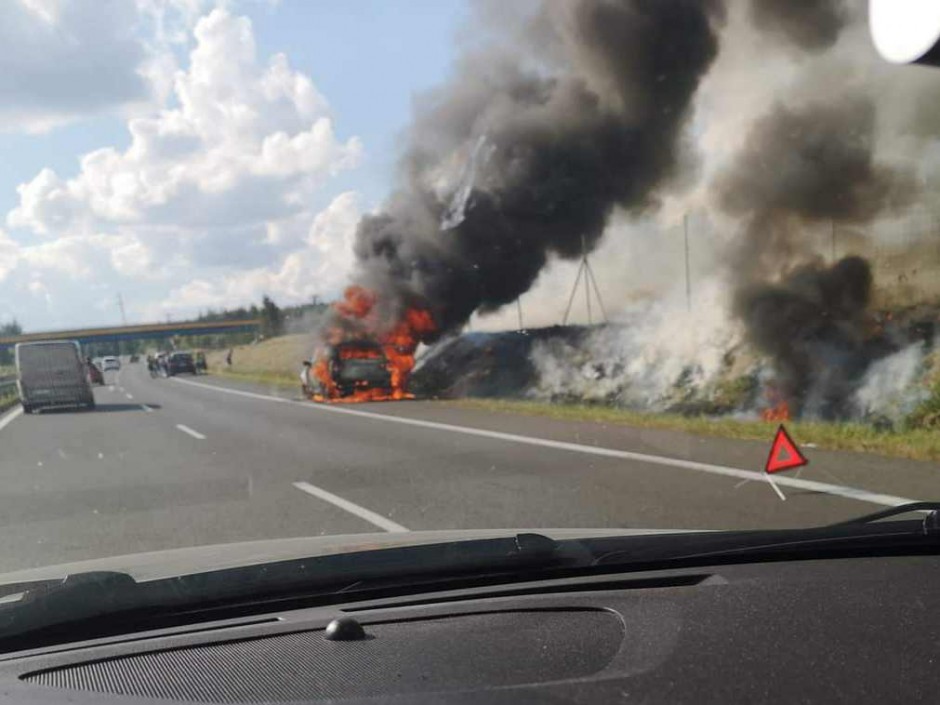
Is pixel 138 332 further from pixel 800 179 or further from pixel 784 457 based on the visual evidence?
pixel 784 457

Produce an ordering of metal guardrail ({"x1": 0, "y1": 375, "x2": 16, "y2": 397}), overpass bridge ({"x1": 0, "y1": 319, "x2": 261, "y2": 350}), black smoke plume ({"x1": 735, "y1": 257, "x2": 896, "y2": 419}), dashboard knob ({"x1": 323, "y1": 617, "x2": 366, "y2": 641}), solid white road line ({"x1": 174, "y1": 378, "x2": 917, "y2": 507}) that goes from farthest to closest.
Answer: metal guardrail ({"x1": 0, "y1": 375, "x2": 16, "y2": 397})
overpass bridge ({"x1": 0, "y1": 319, "x2": 261, "y2": 350})
black smoke plume ({"x1": 735, "y1": 257, "x2": 896, "y2": 419})
solid white road line ({"x1": 174, "y1": 378, "x2": 917, "y2": 507})
dashboard knob ({"x1": 323, "y1": 617, "x2": 366, "y2": 641})

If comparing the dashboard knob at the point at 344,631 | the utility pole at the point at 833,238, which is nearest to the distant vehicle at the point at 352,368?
the utility pole at the point at 833,238

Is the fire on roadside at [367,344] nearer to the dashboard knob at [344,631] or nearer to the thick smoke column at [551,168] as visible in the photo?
the thick smoke column at [551,168]

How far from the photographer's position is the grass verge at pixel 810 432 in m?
9.42

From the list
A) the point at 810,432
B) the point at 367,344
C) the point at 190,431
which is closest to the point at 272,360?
the point at 367,344

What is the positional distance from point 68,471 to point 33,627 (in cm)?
902

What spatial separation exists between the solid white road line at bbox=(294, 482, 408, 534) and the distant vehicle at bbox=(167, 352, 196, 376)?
1816 inches

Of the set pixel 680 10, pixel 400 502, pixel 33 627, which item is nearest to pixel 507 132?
pixel 680 10

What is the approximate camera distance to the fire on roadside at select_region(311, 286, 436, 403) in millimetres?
23172

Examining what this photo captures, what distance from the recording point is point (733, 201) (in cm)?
2130

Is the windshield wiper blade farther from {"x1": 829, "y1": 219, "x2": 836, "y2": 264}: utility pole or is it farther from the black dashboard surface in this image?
{"x1": 829, "y1": 219, "x2": 836, "y2": 264}: utility pole

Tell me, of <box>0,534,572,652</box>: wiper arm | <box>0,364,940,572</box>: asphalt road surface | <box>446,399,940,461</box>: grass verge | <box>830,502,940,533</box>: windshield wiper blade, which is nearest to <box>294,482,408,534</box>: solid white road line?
<box>0,364,940,572</box>: asphalt road surface

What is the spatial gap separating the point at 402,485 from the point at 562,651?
6748 mm

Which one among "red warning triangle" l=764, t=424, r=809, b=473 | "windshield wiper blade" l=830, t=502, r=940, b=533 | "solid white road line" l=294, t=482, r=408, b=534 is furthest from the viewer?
"red warning triangle" l=764, t=424, r=809, b=473
